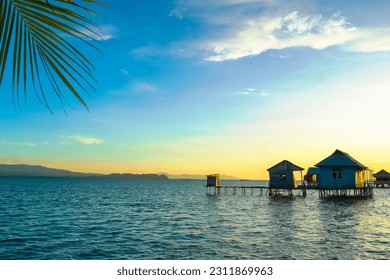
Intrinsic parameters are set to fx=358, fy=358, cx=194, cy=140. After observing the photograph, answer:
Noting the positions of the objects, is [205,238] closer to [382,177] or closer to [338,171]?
[338,171]

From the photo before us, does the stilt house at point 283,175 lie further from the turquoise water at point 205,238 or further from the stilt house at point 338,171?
the turquoise water at point 205,238

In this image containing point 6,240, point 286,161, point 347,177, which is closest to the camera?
point 6,240

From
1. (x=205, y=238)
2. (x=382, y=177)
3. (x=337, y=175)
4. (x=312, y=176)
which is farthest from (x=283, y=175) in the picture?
(x=382, y=177)

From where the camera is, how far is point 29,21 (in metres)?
1.73

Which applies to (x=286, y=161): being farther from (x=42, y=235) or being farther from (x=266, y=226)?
(x=42, y=235)

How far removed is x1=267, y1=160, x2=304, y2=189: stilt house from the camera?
4881cm

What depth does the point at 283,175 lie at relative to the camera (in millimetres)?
49531

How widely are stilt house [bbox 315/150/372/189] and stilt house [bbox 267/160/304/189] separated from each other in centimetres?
388

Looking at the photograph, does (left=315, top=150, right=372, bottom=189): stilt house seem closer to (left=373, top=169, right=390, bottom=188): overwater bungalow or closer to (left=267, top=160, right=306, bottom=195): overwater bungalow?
(left=267, top=160, right=306, bottom=195): overwater bungalow

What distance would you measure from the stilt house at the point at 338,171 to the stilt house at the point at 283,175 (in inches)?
153

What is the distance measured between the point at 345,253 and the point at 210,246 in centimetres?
600
